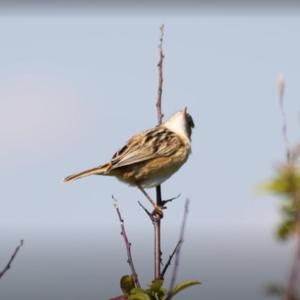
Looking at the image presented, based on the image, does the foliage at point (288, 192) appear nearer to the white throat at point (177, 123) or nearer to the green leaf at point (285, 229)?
the green leaf at point (285, 229)

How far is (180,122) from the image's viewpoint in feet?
31.0

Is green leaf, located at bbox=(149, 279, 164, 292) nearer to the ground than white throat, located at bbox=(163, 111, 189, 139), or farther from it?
nearer to the ground

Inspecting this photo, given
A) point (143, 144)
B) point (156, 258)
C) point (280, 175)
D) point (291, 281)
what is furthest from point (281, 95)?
point (143, 144)

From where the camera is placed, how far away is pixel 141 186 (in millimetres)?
9195

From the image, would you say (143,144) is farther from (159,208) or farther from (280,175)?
(280,175)

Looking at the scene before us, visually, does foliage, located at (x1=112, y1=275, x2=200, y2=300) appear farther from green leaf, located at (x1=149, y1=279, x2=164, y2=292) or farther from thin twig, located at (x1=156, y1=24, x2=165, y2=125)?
thin twig, located at (x1=156, y1=24, x2=165, y2=125)

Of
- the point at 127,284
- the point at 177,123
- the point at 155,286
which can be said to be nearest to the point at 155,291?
the point at 155,286

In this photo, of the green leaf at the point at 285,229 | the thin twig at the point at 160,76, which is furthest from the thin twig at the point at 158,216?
the green leaf at the point at 285,229

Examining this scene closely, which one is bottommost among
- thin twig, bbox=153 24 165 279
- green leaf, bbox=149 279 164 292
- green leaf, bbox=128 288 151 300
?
green leaf, bbox=128 288 151 300

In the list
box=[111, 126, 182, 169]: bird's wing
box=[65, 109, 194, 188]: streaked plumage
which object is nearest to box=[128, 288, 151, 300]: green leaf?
box=[65, 109, 194, 188]: streaked plumage

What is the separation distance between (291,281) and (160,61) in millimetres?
4025

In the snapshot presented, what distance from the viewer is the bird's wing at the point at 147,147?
351 inches

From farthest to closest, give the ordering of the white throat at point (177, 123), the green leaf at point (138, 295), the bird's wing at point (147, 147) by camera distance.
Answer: the white throat at point (177, 123)
the bird's wing at point (147, 147)
the green leaf at point (138, 295)

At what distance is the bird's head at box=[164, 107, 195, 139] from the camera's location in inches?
370
